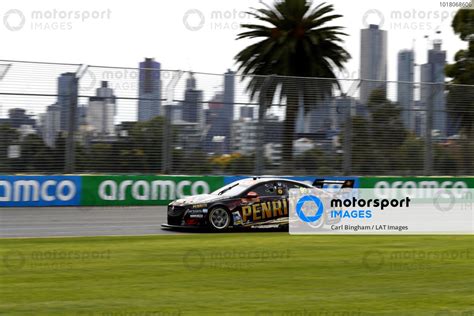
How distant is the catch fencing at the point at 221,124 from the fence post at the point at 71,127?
0.03 metres

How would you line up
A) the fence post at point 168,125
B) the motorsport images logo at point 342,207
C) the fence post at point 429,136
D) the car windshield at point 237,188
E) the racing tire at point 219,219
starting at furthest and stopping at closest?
the fence post at point 429,136 < the fence post at point 168,125 < the car windshield at point 237,188 < the racing tire at point 219,219 < the motorsport images logo at point 342,207

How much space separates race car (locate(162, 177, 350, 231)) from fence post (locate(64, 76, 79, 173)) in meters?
5.26

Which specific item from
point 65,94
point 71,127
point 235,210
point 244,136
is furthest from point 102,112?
point 235,210

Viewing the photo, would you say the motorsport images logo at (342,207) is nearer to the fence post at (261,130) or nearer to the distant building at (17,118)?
the fence post at (261,130)

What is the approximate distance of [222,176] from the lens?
2322 centimetres

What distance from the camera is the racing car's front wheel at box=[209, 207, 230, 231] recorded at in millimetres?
16413

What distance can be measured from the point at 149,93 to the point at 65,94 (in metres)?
2.26

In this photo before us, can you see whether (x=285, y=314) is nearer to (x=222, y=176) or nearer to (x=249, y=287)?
(x=249, y=287)

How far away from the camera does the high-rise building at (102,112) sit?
70.7 feet

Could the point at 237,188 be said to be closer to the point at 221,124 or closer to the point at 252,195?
the point at 252,195

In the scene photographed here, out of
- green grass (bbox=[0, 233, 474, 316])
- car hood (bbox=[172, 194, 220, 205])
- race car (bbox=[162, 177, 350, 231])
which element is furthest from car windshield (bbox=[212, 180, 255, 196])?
green grass (bbox=[0, 233, 474, 316])

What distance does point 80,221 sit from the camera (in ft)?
Result: 60.4

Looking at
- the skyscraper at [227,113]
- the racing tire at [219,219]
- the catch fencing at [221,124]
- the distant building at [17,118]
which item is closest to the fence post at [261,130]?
the catch fencing at [221,124]

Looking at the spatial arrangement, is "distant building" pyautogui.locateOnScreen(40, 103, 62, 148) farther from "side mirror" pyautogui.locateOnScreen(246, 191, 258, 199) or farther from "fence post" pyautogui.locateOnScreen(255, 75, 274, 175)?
"side mirror" pyautogui.locateOnScreen(246, 191, 258, 199)
